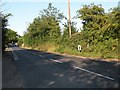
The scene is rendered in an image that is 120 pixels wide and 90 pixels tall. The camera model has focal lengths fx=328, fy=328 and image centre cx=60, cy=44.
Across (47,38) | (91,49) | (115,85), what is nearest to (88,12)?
(91,49)

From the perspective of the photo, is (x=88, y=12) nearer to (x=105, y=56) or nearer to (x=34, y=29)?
(x=105, y=56)

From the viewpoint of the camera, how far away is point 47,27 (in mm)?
74938

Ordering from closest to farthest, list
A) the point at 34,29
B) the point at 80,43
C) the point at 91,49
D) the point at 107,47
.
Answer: the point at 107,47 < the point at 91,49 < the point at 80,43 < the point at 34,29

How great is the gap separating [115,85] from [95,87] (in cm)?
87

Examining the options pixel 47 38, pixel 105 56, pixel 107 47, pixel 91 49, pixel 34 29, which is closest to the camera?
pixel 105 56

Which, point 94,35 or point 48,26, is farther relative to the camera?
point 48,26

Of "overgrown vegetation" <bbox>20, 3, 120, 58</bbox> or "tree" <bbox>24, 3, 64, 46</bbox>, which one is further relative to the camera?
"tree" <bbox>24, 3, 64, 46</bbox>

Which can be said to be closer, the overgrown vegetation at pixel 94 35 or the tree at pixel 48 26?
the overgrown vegetation at pixel 94 35

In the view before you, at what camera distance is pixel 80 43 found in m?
44.5

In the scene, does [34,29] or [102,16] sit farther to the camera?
[34,29]

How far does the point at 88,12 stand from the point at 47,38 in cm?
2586

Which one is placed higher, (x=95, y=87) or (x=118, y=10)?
(x=118, y=10)

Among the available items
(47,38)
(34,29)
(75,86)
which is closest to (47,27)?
(47,38)

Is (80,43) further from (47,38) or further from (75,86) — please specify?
(75,86)
